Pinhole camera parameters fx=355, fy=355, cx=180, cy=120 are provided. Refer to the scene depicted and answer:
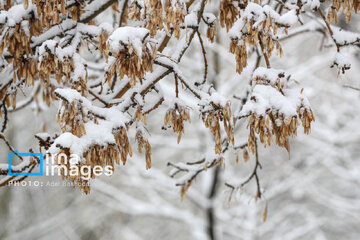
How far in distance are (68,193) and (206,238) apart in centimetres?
457

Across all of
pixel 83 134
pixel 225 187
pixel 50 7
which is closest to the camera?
pixel 83 134

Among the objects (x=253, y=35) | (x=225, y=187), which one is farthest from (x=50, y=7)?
(x=225, y=187)

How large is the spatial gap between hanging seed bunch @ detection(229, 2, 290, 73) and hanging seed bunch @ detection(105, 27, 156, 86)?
1.45ft

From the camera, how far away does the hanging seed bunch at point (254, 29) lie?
1.71 metres

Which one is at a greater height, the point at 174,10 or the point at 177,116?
the point at 174,10

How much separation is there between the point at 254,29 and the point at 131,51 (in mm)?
620

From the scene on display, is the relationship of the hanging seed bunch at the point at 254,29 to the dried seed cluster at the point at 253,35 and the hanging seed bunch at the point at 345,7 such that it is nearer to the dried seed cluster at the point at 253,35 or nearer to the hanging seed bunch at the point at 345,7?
the dried seed cluster at the point at 253,35

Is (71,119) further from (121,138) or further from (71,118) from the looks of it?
(121,138)

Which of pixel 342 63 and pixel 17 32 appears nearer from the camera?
pixel 17 32

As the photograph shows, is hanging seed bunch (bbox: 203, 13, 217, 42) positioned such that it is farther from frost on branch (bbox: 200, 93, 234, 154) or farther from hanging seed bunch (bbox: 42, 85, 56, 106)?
hanging seed bunch (bbox: 42, 85, 56, 106)

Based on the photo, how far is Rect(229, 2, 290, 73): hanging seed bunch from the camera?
171 cm

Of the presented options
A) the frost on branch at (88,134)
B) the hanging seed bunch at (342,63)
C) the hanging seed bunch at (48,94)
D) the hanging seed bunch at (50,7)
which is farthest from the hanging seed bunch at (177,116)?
the hanging seed bunch at (48,94)

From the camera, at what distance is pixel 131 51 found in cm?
155

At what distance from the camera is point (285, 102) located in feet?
5.44
